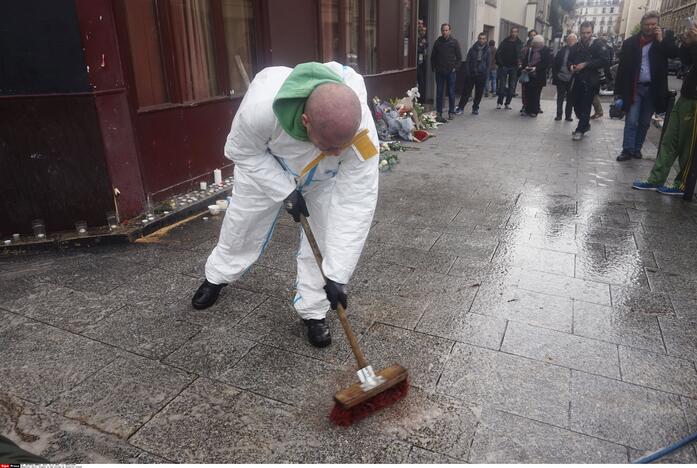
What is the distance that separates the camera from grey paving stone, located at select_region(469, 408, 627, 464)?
210 centimetres

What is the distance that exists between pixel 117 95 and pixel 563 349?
3969mm

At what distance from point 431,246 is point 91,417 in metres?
2.89

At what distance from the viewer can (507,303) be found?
3.37 meters

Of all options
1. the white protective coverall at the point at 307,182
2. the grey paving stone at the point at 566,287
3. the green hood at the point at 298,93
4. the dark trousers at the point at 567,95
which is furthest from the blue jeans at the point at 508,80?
the green hood at the point at 298,93

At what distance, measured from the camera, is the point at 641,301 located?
3379mm

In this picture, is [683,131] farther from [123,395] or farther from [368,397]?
[123,395]

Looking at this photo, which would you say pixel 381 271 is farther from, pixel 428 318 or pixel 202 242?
pixel 202 242

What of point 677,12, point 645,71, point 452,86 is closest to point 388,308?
point 645,71

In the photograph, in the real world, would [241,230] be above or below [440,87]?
below

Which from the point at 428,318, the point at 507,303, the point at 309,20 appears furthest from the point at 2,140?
the point at 309,20

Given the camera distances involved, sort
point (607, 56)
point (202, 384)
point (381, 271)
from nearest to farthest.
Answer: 1. point (202, 384)
2. point (381, 271)
3. point (607, 56)

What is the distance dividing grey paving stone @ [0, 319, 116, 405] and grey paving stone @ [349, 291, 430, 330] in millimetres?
1487

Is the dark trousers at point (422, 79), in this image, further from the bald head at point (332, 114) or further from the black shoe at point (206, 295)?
the bald head at point (332, 114)

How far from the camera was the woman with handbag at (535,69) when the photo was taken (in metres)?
11.4
